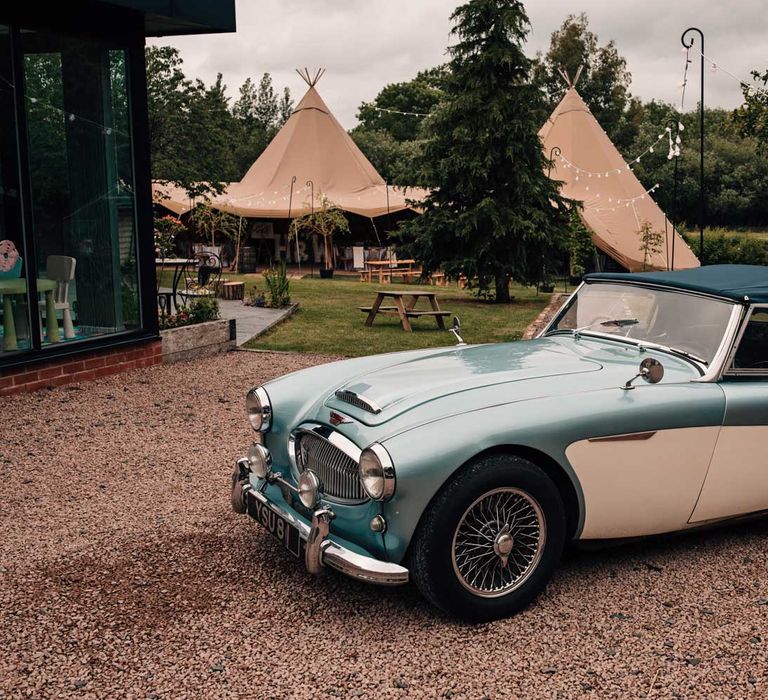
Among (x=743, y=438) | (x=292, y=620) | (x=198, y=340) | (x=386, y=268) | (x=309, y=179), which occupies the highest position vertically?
(x=309, y=179)

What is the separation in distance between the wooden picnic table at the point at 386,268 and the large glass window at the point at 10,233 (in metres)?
15.8

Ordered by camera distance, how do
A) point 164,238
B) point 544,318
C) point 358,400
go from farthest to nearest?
point 544,318 → point 164,238 → point 358,400

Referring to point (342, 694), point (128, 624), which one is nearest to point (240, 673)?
point (342, 694)

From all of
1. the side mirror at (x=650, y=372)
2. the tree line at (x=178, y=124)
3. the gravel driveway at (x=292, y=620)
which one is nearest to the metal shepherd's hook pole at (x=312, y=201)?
the tree line at (x=178, y=124)

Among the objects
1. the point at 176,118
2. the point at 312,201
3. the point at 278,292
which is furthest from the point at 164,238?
the point at 312,201

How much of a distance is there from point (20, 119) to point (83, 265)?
5.30 ft

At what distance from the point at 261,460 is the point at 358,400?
64cm

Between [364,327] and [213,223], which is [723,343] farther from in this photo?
[213,223]

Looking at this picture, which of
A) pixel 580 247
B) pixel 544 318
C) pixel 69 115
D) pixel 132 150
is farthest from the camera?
pixel 580 247

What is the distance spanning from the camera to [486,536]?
140 inches

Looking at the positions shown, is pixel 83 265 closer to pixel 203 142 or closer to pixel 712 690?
pixel 712 690

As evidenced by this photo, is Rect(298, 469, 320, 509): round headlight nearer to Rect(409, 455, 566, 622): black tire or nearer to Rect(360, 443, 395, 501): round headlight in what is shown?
Rect(360, 443, 395, 501): round headlight

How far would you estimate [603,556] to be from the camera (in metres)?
4.37

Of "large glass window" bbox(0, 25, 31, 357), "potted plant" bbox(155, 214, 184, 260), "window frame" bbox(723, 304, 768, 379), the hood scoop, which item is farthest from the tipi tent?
the hood scoop
